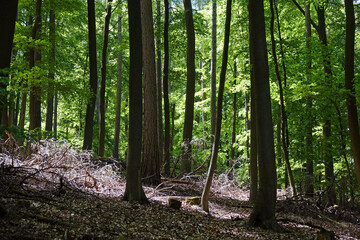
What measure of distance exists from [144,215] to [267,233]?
2186 mm

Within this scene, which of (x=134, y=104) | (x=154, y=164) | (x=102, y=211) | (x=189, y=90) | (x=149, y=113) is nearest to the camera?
(x=102, y=211)

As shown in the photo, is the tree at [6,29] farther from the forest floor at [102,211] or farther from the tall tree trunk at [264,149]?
the tall tree trunk at [264,149]

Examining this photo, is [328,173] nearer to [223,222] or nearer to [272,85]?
[272,85]

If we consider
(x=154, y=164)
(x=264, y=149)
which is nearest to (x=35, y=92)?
(x=154, y=164)

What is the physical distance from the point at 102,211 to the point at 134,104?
211 cm

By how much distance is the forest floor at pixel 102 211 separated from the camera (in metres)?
3.88

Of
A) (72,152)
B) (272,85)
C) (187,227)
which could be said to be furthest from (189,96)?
(187,227)

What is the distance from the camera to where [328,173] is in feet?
37.6

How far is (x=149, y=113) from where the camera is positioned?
8.95 metres

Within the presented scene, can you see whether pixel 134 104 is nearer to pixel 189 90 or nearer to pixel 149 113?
pixel 149 113

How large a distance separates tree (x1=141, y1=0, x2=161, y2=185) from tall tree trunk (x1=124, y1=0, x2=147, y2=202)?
7.63 feet

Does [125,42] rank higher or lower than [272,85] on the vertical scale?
higher

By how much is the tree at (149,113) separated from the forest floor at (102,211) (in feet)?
1.71

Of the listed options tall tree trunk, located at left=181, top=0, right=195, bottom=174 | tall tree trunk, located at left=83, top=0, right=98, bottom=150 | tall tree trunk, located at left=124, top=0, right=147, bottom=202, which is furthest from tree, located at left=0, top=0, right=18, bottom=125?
tall tree trunk, located at left=181, top=0, right=195, bottom=174
